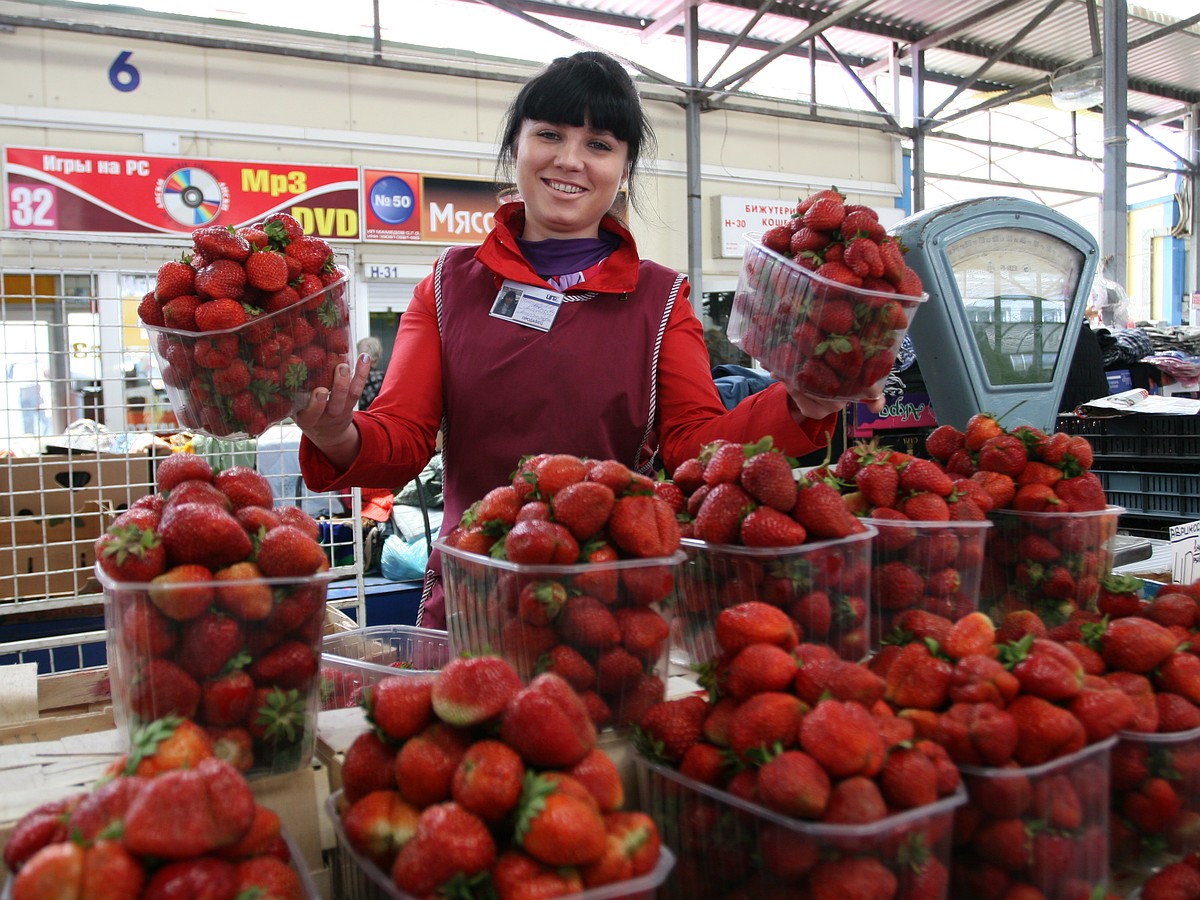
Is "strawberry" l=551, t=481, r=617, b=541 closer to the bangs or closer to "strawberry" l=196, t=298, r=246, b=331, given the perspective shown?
"strawberry" l=196, t=298, r=246, b=331

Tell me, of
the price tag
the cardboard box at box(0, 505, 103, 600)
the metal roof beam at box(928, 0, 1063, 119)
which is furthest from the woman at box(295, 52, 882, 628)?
the metal roof beam at box(928, 0, 1063, 119)

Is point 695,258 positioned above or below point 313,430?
above

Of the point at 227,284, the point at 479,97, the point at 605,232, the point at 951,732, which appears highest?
the point at 479,97

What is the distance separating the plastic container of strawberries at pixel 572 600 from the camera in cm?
93

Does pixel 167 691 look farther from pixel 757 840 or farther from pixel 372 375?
pixel 372 375

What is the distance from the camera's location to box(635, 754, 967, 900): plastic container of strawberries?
0.73 metres

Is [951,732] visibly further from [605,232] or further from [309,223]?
[309,223]

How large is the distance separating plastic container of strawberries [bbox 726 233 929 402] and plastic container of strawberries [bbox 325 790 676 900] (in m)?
0.77

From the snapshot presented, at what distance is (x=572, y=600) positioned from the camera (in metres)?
0.92

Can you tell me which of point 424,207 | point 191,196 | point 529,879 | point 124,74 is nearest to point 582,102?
point 529,879

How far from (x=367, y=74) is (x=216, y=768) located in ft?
20.7

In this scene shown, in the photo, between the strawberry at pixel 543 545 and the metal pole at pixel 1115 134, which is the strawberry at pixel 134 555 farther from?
the metal pole at pixel 1115 134

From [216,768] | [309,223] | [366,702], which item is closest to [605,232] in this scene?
[366,702]

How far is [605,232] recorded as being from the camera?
1.86 m
